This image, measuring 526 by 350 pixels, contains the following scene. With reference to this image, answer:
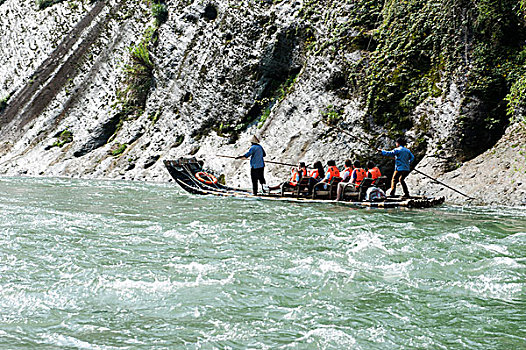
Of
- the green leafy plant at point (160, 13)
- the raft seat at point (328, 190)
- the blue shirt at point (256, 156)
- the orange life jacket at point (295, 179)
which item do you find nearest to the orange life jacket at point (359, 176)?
the raft seat at point (328, 190)

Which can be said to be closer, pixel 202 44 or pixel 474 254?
pixel 474 254

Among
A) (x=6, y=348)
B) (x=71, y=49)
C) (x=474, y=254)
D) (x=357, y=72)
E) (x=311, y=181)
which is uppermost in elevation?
(x=71, y=49)

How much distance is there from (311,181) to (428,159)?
4.78 m

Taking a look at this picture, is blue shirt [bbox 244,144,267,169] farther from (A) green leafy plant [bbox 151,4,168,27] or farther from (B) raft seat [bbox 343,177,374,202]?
(A) green leafy plant [bbox 151,4,168,27]

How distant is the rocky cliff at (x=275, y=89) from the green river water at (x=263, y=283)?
6717mm

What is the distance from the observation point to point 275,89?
25.8m

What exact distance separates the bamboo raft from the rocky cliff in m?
2.75

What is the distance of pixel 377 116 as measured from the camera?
18.9 metres

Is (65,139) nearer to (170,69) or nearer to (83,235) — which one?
(170,69)

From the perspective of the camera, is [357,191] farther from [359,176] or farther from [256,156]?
[256,156]

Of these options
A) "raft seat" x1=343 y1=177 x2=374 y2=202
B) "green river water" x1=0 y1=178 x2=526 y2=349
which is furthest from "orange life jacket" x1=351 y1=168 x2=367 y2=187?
"green river water" x1=0 y1=178 x2=526 y2=349

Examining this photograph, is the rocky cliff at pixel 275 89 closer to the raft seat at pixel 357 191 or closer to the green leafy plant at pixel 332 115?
the green leafy plant at pixel 332 115

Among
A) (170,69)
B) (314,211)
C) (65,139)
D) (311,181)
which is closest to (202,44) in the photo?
(170,69)

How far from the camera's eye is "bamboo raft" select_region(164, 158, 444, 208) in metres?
13.1
